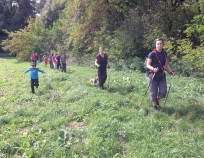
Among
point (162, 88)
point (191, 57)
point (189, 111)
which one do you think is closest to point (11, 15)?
point (191, 57)

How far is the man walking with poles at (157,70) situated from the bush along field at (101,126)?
48cm

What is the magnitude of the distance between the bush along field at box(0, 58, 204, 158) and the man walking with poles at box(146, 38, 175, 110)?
48 centimetres

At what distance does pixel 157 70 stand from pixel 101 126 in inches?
95.9

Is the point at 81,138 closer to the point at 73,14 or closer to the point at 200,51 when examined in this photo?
the point at 200,51

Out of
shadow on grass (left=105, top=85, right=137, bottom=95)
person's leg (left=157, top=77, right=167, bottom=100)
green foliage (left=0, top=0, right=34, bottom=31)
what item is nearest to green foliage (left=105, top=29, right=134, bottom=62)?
shadow on grass (left=105, top=85, right=137, bottom=95)

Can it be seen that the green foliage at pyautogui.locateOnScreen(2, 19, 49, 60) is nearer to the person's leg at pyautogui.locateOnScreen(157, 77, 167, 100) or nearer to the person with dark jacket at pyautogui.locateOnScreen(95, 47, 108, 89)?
the person with dark jacket at pyautogui.locateOnScreen(95, 47, 108, 89)

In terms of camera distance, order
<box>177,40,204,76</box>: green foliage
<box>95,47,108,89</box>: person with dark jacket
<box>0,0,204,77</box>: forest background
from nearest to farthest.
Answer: <box>95,47,108,89</box>: person with dark jacket
<box>177,40,204,76</box>: green foliage
<box>0,0,204,77</box>: forest background

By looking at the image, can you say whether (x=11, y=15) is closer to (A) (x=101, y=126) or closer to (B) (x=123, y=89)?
(B) (x=123, y=89)

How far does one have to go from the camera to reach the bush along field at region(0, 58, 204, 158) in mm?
5590

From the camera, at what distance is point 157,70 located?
7.91 m

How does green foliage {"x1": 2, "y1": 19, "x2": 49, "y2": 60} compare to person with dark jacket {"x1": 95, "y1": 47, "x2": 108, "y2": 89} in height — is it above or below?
above

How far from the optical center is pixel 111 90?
39.0ft

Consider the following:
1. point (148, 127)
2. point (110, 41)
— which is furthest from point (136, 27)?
point (148, 127)

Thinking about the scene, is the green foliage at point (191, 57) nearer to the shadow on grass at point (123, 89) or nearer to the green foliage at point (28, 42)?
the shadow on grass at point (123, 89)
